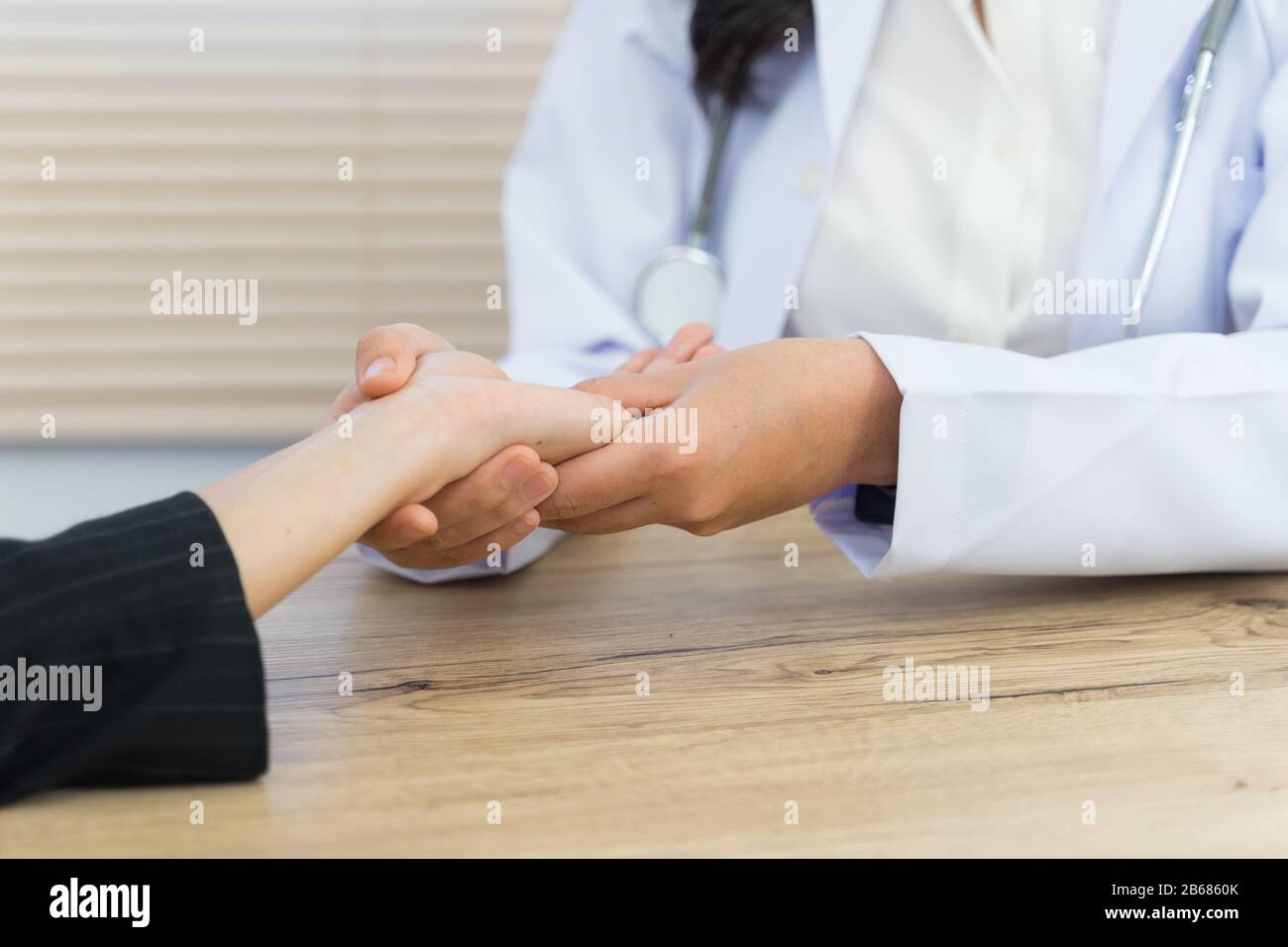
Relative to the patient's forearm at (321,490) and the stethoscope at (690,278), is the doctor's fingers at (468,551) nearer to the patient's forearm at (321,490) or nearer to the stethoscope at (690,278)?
the patient's forearm at (321,490)

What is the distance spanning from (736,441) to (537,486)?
0.39 ft

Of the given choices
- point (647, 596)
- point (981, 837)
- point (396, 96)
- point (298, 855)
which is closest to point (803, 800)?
point (981, 837)

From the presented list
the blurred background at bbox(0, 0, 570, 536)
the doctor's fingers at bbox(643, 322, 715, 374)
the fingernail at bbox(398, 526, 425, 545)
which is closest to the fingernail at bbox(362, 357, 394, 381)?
the fingernail at bbox(398, 526, 425, 545)

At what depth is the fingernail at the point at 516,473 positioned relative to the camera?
0.69m

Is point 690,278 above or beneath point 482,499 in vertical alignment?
above

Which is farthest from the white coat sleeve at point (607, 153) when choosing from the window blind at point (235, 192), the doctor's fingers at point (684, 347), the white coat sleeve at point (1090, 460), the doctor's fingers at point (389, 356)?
the window blind at point (235, 192)

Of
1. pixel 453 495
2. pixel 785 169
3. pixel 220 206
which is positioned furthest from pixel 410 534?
pixel 220 206

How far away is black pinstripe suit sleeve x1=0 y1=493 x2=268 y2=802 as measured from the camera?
0.49 meters

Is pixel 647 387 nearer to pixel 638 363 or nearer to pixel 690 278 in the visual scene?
pixel 638 363

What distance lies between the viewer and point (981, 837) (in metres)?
0.48

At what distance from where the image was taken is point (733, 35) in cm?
102

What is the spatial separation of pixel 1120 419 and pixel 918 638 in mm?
190

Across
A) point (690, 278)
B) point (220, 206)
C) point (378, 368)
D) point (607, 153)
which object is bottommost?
point (378, 368)
